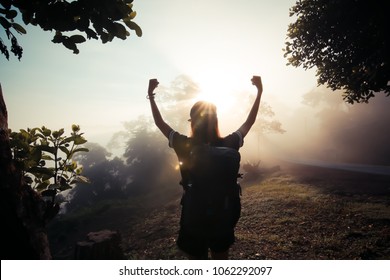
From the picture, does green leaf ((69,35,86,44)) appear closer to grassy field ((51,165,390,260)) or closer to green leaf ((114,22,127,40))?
green leaf ((114,22,127,40))

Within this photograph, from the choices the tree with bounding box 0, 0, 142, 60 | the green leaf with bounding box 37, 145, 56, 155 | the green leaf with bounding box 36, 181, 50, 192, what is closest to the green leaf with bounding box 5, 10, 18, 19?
the tree with bounding box 0, 0, 142, 60

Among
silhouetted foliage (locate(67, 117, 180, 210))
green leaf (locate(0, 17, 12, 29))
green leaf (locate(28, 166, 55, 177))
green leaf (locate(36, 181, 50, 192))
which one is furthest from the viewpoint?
silhouetted foliage (locate(67, 117, 180, 210))

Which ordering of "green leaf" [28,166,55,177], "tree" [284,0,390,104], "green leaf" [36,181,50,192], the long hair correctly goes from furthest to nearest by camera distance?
"tree" [284,0,390,104] < "green leaf" [36,181,50,192] < "green leaf" [28,166,55,177] < the long hair

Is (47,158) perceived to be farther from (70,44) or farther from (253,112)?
(253,112)

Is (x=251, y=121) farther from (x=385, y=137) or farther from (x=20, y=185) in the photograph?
(x=385, y=137)

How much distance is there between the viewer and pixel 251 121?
291 cm

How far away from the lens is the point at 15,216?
2.30 meters

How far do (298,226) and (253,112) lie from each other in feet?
20.5

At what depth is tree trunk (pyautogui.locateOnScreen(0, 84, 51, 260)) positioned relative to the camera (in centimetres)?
227

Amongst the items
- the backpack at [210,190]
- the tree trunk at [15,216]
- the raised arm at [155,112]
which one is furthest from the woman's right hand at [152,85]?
the tree trunk at [15,216]

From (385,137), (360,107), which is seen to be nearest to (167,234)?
(385,137)

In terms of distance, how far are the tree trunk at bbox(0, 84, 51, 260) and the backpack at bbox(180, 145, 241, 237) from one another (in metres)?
1.62

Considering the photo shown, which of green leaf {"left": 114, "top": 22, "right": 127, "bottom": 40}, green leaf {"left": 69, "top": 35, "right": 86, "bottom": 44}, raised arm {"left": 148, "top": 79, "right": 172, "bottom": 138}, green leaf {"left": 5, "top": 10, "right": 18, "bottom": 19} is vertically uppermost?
green leaf {"left": 5, "top": 10, "right": 18, "bottom": 19}

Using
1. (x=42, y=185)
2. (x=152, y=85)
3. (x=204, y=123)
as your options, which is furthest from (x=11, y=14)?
(x=204, y=123)
